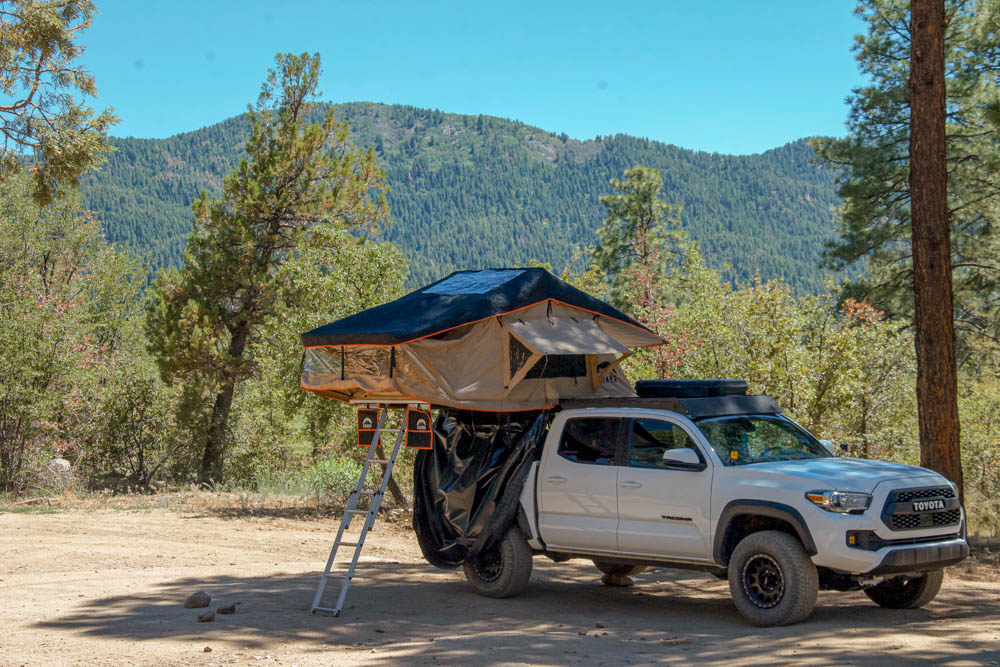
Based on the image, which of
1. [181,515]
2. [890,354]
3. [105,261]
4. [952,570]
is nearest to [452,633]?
[952,570]

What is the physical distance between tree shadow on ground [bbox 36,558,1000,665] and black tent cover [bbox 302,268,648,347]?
8.99 ft

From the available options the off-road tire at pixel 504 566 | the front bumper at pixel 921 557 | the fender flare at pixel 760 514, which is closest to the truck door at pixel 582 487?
the off-road tire at pixel 504 566

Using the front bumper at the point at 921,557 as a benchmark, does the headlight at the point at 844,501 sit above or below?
above

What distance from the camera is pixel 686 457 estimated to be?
8281mm

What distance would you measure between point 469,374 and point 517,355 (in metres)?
0.58

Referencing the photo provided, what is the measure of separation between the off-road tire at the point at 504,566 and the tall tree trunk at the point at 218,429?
58.6 ft

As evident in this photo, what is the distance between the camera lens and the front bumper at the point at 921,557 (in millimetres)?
7441

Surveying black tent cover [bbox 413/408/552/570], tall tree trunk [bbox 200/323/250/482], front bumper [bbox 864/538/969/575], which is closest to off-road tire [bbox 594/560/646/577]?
black tent cover [bbox 413/408/552/570]

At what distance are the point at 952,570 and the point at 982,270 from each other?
1455 cm

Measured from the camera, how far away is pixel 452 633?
26.1 ft

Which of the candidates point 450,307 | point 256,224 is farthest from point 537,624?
point 256,224

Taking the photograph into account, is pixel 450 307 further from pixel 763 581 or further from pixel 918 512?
pixel 918 512

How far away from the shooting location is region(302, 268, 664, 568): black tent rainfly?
30.8ft

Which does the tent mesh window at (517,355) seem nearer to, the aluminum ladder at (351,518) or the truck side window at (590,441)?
the truck side window at (590,441)
